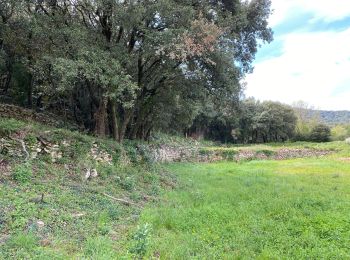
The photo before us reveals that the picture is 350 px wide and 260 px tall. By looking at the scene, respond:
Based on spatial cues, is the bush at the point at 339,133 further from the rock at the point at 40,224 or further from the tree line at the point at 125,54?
the rock at the point at 40,224

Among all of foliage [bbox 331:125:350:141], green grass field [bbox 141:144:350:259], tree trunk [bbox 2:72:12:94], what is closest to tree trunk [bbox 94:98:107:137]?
green grass field [bbox 141:144:350:259]

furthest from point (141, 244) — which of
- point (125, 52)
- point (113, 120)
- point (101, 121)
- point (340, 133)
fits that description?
point (340, 133)

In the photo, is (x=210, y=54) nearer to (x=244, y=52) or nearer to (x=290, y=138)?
(x=244, y=52)

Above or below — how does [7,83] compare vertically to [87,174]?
above

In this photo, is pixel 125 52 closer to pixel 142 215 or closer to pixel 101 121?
pixel 101 121

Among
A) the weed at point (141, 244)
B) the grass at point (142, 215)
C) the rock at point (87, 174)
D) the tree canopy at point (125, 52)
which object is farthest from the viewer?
the tree canopy at point (125, 52)

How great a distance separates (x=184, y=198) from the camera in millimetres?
10734

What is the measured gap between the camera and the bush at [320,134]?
55.4m

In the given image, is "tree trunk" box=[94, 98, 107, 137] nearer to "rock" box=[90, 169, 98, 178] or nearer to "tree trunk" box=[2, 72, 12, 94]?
"rock" box=[90, 169, 98, 178]

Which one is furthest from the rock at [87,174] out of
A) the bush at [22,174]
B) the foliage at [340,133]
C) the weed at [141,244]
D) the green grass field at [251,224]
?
the foliage at [340,133]

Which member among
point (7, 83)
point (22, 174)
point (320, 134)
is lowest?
point (22, 174)

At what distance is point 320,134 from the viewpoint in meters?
55.3

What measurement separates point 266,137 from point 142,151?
45.4 metres

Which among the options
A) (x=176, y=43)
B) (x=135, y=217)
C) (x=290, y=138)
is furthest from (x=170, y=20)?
(x=290, y=138)
